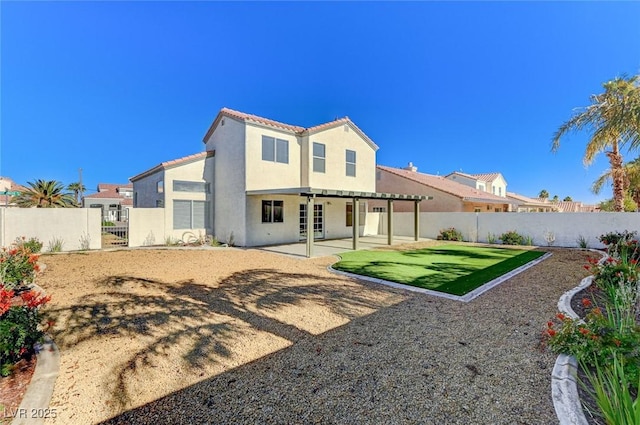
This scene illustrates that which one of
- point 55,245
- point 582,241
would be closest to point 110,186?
point 55,245

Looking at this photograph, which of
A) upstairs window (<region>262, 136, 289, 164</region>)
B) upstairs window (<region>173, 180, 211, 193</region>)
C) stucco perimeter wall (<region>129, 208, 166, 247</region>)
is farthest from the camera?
upstairs window (<region>262, 136, 289, 164</region>)

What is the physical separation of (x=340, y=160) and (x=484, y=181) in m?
28.2

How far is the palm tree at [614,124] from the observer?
289 inches

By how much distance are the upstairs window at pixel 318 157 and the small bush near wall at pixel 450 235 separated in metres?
9.91

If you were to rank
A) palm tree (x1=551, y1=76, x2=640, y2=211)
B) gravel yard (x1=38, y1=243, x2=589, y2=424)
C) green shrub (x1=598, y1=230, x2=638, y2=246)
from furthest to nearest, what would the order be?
green shrub (x1=598, y1=230, x2=638, y2=246), palm tree (x1=551, y1=76, x2=640, y2=211), gravel yard (x1=38, y1=243, x2=589, y2=424)

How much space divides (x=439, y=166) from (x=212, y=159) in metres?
37.0

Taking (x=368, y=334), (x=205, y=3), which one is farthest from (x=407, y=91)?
(x=368, y=334)

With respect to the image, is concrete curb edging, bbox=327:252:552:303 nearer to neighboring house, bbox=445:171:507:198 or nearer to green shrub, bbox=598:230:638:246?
green shrub, bbox=598:230:638:246

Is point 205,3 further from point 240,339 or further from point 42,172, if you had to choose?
point 42,172

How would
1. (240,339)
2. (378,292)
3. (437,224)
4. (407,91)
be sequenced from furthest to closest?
(407,91)
(437,224)
(378,292)
(240,339)

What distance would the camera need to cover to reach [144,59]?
19.0 metres

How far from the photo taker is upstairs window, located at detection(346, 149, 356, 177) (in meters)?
20.4

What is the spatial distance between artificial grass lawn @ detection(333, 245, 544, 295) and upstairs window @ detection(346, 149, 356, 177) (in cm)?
756

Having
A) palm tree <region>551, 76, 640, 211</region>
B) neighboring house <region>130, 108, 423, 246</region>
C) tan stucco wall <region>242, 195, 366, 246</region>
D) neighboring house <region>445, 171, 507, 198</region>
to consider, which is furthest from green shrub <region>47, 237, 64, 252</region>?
neighboring house <region>445, 171, 507, 198</region>
